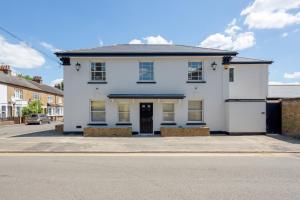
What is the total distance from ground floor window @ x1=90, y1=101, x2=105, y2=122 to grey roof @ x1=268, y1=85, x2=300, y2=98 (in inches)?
766

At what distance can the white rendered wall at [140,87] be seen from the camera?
19578 mm

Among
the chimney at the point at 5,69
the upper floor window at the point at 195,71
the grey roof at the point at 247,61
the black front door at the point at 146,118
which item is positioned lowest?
the black front door at the point at 146,118

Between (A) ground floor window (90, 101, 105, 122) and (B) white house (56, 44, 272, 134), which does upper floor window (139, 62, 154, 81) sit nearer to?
(B) white house (56, 44, 272, 134)

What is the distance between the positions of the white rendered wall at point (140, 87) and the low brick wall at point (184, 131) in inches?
51.3

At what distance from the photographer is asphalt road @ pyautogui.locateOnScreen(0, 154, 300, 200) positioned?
239 inches

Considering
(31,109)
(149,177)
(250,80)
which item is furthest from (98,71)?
(31,109)

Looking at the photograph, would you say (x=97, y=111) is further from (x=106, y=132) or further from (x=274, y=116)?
(x=274, y=116)

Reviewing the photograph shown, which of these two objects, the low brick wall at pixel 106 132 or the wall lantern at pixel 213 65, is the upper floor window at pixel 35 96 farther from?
the wall lantern at pixel 213 65

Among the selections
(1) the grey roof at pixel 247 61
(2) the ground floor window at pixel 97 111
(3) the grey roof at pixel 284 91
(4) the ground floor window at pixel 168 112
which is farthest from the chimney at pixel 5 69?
(3) the grey roof at pixel 284 91

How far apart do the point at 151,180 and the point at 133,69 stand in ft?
43.4

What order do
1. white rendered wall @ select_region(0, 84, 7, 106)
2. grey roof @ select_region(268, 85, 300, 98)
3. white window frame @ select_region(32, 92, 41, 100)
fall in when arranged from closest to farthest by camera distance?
1. grey roof @ select_region(268, 85, 300, 98)
2. white rendered wall @ select_region(0, 84, 7, 106)
3. white window frame @ select_region(32, 92, 41, 100)

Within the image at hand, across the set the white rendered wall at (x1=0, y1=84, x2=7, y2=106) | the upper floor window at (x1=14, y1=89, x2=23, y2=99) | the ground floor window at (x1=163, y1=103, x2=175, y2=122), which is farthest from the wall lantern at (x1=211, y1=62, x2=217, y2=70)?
the upper floor window at (x1=14, y1=89, x2=23, y2=99)

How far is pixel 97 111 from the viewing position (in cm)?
1980

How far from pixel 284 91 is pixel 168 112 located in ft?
64.1
